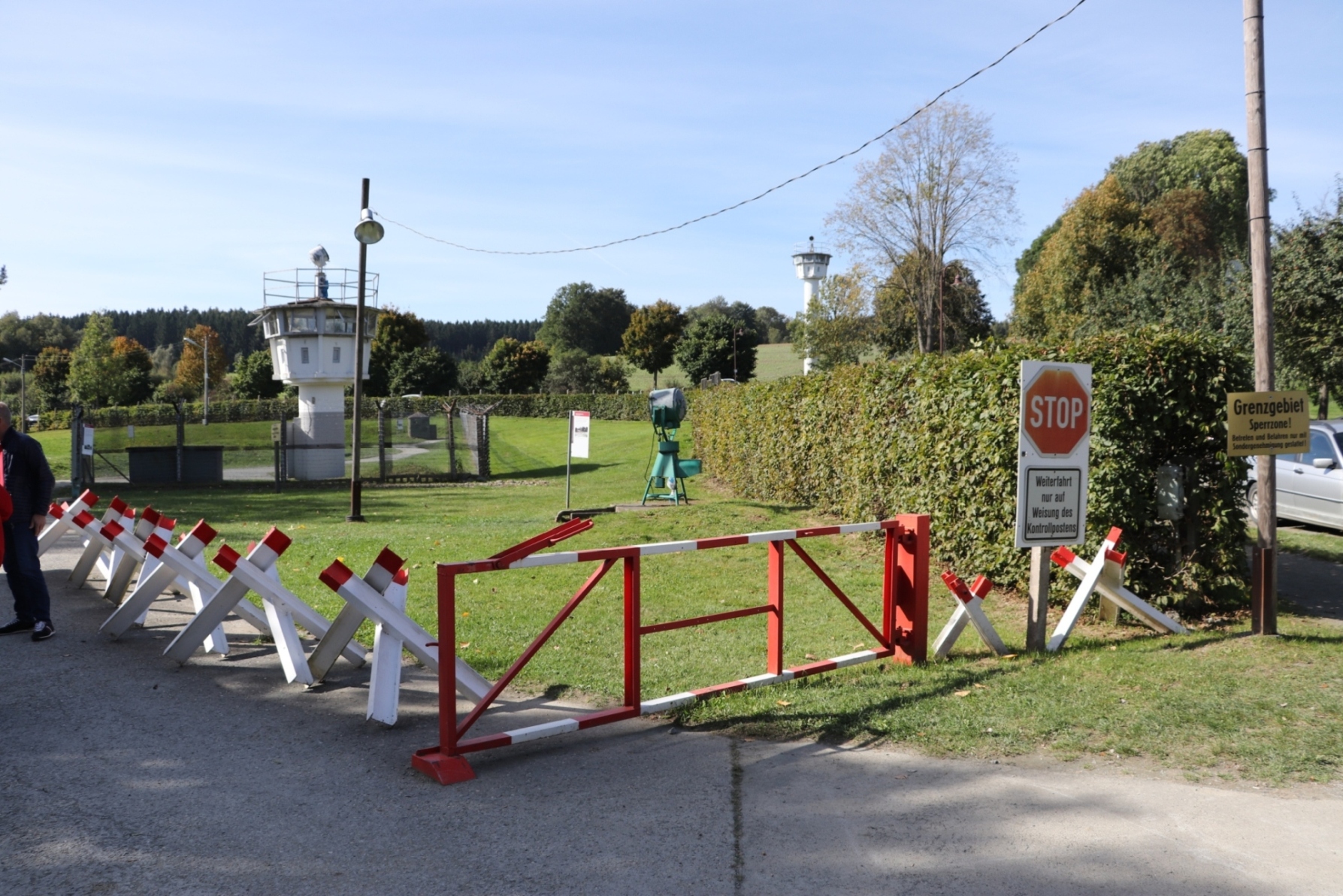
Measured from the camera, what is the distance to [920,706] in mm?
5867

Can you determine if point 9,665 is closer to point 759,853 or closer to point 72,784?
point 72,784

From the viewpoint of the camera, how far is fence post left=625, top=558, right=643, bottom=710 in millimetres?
5531

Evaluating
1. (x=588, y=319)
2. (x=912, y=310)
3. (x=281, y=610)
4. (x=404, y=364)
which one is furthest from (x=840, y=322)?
(x=588, y=319)

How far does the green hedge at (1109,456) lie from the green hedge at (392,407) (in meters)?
42.0

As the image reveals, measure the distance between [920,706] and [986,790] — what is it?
4.12 feet

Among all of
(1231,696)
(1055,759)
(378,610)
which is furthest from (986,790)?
(378,610)

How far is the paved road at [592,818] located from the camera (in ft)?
12.2

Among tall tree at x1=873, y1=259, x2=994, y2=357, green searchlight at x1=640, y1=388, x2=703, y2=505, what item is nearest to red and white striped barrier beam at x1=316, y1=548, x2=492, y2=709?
green searchlight at x1=640, y1=388, x2=703, y2=505

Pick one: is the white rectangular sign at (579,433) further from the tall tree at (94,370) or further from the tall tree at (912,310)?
the tall tree at (94,370)

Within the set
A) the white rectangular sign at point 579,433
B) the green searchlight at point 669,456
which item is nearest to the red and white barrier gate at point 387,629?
the green searchlight at point 669,456

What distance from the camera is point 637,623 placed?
5.60m

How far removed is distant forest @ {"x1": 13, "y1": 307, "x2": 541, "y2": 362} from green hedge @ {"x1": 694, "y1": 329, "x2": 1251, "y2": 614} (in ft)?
427

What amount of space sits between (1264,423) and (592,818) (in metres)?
6.11

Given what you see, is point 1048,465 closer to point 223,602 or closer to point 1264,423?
point 1264,423
